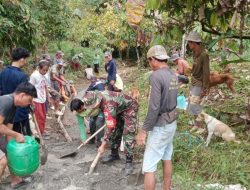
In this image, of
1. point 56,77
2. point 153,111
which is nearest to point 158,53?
point 153,111

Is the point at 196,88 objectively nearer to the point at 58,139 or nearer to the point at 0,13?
the point at 58,139

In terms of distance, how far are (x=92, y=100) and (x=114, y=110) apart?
0.34 meters

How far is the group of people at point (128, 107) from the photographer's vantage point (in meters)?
4.05

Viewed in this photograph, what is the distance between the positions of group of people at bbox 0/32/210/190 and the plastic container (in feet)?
0.31

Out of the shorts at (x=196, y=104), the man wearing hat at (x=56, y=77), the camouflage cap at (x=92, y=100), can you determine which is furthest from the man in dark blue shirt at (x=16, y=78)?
the man wearing hat at (x=56, y=77)

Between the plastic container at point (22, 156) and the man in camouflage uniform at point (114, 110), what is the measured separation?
970 mm

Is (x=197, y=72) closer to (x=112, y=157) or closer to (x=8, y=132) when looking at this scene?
(x=112, y=157)

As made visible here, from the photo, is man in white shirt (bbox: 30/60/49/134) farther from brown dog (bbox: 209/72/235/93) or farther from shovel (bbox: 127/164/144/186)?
brown dog (bbox: 209/72/235/93)

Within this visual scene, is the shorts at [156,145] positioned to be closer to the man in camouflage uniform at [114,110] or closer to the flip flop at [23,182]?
the man in camouflage uniform at [114,110]

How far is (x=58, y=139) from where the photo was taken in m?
7.16

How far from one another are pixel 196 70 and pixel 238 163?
180 centimetres

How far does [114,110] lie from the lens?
5047 millimetres

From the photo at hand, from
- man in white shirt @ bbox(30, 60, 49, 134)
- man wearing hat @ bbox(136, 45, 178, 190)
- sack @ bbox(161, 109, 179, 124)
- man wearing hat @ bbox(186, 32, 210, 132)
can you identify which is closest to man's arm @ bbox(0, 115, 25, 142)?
man wearing hat @ bbox(136, 45, 178, 190)

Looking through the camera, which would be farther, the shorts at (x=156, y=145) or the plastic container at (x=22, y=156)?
the plastic container at (x=22, y=156)
